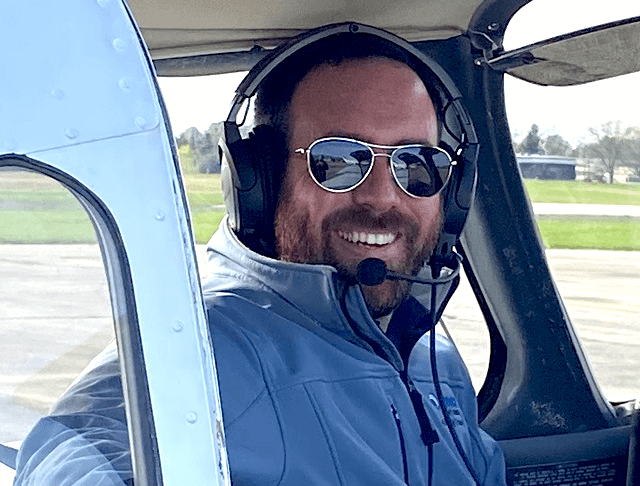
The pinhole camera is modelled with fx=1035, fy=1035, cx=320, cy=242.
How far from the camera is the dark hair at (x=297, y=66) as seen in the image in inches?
70.2

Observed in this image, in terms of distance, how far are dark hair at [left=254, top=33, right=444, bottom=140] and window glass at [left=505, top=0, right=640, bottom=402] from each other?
0.49m

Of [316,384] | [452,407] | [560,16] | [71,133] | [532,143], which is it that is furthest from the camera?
[532,143]

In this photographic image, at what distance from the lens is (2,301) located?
0.96 m

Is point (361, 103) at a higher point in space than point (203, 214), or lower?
higher

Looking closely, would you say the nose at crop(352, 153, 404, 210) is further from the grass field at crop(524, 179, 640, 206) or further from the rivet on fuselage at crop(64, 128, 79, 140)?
the rivet on fuselage at crop(64, 128, 79, 140)

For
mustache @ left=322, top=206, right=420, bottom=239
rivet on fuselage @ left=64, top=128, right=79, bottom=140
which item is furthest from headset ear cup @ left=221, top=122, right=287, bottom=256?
rivet on fuselage @ left=64, top=128, right=79, bottom=140

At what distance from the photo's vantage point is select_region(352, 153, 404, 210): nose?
1.70 metres

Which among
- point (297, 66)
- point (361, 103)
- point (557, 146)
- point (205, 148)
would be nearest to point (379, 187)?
point (361, 103)

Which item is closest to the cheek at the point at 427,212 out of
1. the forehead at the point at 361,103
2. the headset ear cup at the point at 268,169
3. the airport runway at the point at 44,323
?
the forehead at the point at 361,103

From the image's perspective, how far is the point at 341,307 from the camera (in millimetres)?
1631

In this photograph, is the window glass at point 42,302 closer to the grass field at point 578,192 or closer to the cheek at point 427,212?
the cheek at point 427,212

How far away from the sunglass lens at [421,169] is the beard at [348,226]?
0.05m

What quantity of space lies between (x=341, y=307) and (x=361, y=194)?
199mm

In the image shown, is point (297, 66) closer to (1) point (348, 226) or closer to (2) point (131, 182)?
(1) point (348, 226)
